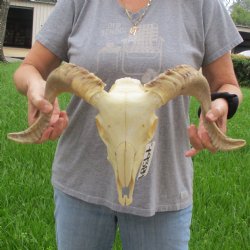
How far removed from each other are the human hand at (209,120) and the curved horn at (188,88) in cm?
2

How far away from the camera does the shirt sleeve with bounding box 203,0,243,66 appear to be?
207cm

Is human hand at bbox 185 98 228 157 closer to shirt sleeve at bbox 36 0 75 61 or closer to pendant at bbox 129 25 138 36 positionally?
pendant at bbox 129 25 138 36

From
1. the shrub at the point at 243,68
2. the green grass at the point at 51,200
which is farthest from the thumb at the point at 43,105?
the shrub at the point at 243,68

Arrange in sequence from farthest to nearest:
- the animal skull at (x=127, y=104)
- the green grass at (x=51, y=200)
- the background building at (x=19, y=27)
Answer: the background building at (x=19, y=27) < the green grass at (x=51, y=200) < the animal skull at (x=127, y=104)

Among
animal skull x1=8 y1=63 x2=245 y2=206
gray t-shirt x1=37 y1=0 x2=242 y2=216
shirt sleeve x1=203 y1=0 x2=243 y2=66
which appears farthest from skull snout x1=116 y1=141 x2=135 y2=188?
shirt sleeve x1=203 y1=0 x2=243 y2=66

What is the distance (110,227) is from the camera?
7.25 feet

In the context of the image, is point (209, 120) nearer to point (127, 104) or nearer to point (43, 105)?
point (127, 104)

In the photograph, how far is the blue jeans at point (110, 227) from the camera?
2.12m

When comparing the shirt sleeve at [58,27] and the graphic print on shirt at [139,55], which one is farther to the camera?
the shirt sleeve at [58,27]

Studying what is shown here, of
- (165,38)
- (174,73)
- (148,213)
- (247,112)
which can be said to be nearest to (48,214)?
(148,213)

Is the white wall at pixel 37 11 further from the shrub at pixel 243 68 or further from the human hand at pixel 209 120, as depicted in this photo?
the human hand at pixel 209 120

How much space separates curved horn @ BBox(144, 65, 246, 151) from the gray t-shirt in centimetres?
24

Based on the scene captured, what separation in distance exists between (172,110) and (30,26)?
32.4 m

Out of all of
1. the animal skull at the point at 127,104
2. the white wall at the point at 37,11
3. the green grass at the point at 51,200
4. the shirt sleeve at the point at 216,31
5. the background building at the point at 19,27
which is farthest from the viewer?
the background building at the point at 19,27
